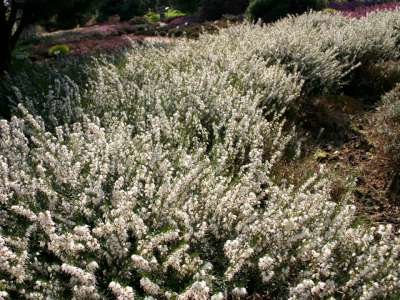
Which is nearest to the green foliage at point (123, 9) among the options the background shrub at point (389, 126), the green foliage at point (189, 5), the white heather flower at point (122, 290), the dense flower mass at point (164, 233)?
the green foliage at point (189, 5)

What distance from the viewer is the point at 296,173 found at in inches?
159

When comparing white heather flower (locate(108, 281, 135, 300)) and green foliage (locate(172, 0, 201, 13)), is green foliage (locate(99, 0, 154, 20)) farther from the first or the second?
white heather flower (locate(108, 281, 135, 300))

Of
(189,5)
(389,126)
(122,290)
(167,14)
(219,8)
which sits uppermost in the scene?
(189,5)

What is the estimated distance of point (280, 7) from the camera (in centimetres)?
1545

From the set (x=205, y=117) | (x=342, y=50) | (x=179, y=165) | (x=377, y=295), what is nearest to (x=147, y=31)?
(x=342, y=50)

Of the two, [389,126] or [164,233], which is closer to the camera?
[164,233]

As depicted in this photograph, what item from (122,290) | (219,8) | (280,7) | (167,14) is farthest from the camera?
(167,14)

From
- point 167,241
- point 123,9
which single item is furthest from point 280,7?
point 123,9

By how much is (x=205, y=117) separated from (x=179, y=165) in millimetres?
1319

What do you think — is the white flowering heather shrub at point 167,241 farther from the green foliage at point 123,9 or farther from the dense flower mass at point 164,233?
the green foliage at point 123,9

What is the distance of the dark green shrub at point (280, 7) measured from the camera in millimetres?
15484

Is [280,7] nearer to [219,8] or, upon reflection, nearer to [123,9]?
[219,8]

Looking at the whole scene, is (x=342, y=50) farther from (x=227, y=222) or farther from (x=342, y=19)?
(x=227, y=222)

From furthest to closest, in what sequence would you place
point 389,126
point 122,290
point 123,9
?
point 123,9
point 389,126
point 122,290
